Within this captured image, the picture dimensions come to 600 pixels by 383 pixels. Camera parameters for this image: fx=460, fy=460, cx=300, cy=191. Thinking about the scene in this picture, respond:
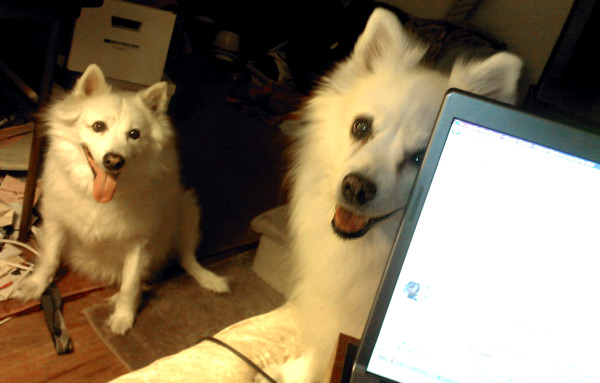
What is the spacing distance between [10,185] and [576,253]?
7.12ft

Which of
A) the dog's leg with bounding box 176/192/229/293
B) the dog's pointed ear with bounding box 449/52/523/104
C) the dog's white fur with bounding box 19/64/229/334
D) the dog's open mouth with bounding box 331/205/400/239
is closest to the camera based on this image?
the dog's pointed ear with bounding box 449/52/523/104

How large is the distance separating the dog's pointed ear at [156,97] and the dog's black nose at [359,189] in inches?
41.7

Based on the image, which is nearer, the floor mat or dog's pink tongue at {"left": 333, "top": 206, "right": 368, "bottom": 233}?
dog's pink tongue at {"left": 333, "top": 206, "right": 368, "bottom": 233}

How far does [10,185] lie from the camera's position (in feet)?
6.62

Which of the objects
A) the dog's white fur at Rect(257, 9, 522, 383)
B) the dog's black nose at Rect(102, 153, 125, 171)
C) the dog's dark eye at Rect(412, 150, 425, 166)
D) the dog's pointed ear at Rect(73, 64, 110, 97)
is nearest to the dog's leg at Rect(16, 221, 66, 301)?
the dog's black nose at Rect(102, 153, 125, 171)

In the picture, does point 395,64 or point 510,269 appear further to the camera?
point 395,64

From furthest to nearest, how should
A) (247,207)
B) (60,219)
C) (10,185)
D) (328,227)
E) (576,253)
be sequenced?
(247,207) < (10,185) < (60,219) < (328,227) < (576,253)

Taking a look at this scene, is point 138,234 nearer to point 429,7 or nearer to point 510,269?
point 510,269

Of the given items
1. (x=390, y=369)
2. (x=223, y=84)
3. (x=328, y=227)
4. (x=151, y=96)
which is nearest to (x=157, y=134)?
(x=151, y=96)

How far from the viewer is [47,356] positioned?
1.53m

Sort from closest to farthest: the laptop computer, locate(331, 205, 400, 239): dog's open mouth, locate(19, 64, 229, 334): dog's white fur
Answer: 1. the laptop computer
2. locate(331, 205, 400, 239): dog's open mouth
3. locate(19, 64, 229, 334): dog's white fur

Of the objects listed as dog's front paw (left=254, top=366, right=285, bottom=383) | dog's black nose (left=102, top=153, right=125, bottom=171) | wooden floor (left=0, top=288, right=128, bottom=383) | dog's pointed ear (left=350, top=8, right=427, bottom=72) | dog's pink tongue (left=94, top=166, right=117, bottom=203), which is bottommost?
wooden floor (left=0, top=288, right=128, bottom=383)

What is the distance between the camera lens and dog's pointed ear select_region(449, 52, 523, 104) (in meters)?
0.84

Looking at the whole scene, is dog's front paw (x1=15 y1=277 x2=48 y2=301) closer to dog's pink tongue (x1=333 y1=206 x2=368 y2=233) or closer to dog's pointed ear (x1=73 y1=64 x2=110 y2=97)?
dog's pointed ear (x1=73 y1=64 x2=110 y2=97)
